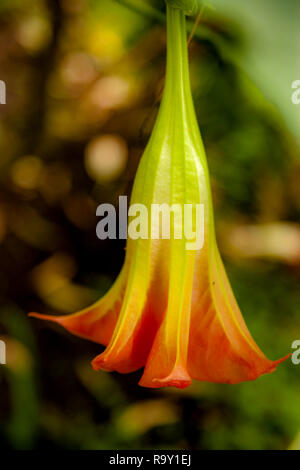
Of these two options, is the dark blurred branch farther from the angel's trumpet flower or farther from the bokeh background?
the angel's trumpet flower

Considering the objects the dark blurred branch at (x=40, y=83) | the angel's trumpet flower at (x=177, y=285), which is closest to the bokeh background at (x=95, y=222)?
the dark blurred branch at (x=40, y=83)

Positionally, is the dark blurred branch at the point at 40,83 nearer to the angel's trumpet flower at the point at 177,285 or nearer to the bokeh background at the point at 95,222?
the bokeh background at the point at 95,222

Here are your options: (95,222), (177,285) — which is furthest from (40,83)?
(177,285)

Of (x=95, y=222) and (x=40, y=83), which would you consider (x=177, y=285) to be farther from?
(x=40, y=83)

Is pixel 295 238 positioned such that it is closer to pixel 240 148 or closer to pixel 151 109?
pixel 240 148

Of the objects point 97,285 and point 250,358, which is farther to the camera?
point 97,285

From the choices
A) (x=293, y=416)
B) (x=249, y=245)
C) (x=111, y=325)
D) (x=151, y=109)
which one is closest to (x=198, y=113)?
(x=151, y=109)

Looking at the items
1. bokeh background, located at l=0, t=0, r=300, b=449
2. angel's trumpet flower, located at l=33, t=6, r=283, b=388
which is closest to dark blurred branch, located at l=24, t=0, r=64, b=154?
bokeh background, located at l=0, t=0, r=300, b=449

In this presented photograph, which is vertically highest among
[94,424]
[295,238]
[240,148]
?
[240,148]
